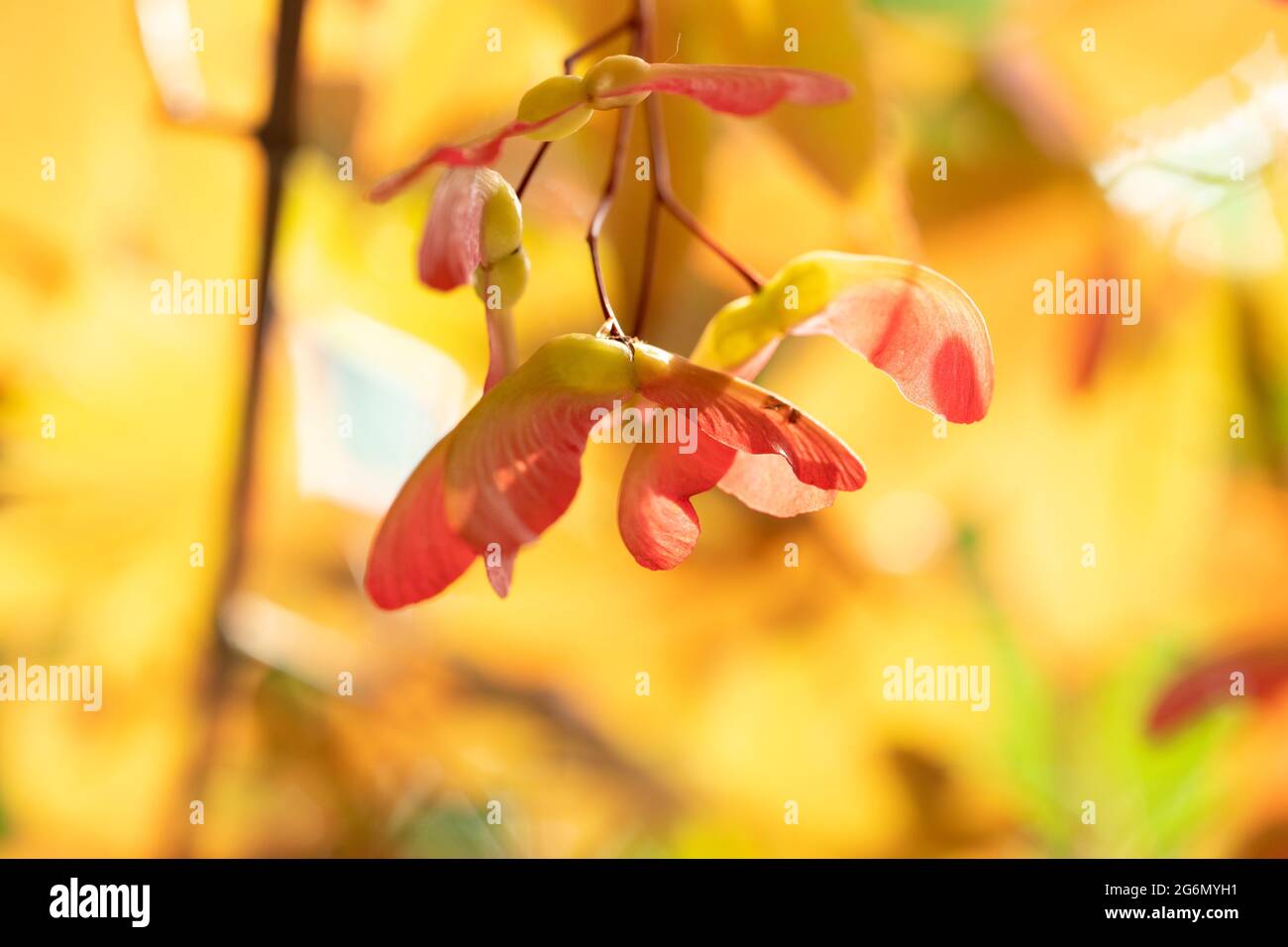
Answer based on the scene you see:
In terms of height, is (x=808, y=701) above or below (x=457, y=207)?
below

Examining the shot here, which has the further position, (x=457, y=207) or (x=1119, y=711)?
(x=1119, y=711)

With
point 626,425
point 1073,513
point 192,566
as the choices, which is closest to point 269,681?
point 192,566

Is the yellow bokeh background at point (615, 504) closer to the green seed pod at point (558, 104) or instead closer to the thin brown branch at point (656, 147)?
the thin brown branch at point (656, 147)

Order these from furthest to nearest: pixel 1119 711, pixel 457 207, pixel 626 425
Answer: pixel 1119 711, pixel 626 425, pixel 457 207

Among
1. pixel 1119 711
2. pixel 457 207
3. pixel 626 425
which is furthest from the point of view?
pixel 1119 711

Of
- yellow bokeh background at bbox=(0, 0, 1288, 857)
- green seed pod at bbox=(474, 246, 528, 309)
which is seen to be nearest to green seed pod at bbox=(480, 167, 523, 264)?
green seed pod at bbox=(474, 246, 528, 309)

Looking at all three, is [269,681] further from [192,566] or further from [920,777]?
[920,777]

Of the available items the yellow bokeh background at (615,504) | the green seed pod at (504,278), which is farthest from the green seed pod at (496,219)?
the yellow bokeh background at (615,504)

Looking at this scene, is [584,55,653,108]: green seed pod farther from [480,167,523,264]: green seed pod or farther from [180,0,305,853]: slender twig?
[180,0,305,853]: slender twig
